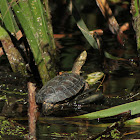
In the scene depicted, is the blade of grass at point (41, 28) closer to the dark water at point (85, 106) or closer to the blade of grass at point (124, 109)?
the dark water at point (85, 106)

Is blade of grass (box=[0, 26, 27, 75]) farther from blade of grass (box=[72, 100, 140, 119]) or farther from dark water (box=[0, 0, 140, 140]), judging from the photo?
blade of grass (box=[72, 100, 140, 119])

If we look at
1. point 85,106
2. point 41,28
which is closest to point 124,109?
point 85,106

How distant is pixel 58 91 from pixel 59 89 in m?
0.03

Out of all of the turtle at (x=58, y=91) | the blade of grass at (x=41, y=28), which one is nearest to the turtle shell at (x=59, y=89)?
the turtle at (x=58, y=91)

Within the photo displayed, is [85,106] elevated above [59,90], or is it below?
below

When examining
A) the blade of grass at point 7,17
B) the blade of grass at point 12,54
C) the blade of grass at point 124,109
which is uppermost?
the blade of grass at point 7,17

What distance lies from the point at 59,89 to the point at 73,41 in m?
2.34

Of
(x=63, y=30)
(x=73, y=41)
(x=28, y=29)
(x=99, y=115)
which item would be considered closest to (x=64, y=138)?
(x=99, y=115)

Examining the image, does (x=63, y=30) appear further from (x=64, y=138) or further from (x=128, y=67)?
(x=64, y=138)

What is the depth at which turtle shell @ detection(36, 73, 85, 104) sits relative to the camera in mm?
3145

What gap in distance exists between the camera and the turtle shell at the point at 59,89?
3145 millimetres

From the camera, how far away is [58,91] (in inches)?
126

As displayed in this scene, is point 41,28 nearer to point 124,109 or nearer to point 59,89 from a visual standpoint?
point 59,89

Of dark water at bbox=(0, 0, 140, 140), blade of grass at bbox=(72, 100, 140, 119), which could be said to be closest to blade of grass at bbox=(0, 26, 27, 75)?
dark water at bbox=(0, 0, 140, 140)
